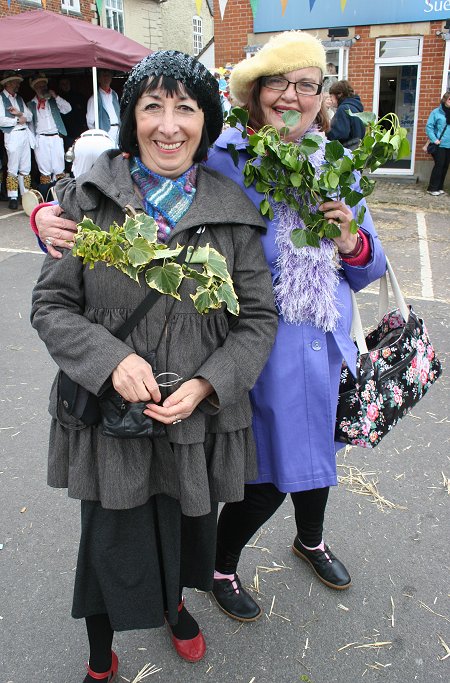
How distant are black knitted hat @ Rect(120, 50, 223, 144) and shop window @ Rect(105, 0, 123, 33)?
2162 centimetres

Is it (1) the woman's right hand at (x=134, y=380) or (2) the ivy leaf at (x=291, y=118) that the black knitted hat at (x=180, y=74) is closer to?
(2) the ivy leaf at (x=291, y=118)

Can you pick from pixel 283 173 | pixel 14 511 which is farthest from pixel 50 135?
pixel 283 173

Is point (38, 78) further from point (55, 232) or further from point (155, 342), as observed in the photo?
point (155, 342)

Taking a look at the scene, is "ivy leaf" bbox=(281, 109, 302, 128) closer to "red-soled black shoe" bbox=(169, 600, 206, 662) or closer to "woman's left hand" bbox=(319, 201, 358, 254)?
"woman's left hand" bbox=(319, 201, 358, 254)

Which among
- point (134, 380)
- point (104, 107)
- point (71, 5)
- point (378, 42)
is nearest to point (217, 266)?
point (134, 380)

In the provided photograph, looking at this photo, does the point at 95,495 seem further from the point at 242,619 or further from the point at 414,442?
the point at 414,442

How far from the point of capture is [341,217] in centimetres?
184

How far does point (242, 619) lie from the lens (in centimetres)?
239

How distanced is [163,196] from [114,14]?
22.5 metres

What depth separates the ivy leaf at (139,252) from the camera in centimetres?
163

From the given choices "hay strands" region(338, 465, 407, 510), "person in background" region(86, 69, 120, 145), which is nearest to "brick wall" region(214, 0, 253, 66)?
"person in background" region(86, 69, 120, 145)

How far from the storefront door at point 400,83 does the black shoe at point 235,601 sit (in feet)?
40.1

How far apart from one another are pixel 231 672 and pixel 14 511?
138 cm

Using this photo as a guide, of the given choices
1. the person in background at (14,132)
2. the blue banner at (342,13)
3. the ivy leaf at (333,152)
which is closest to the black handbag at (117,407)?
the ivy leaf at (333,152)
